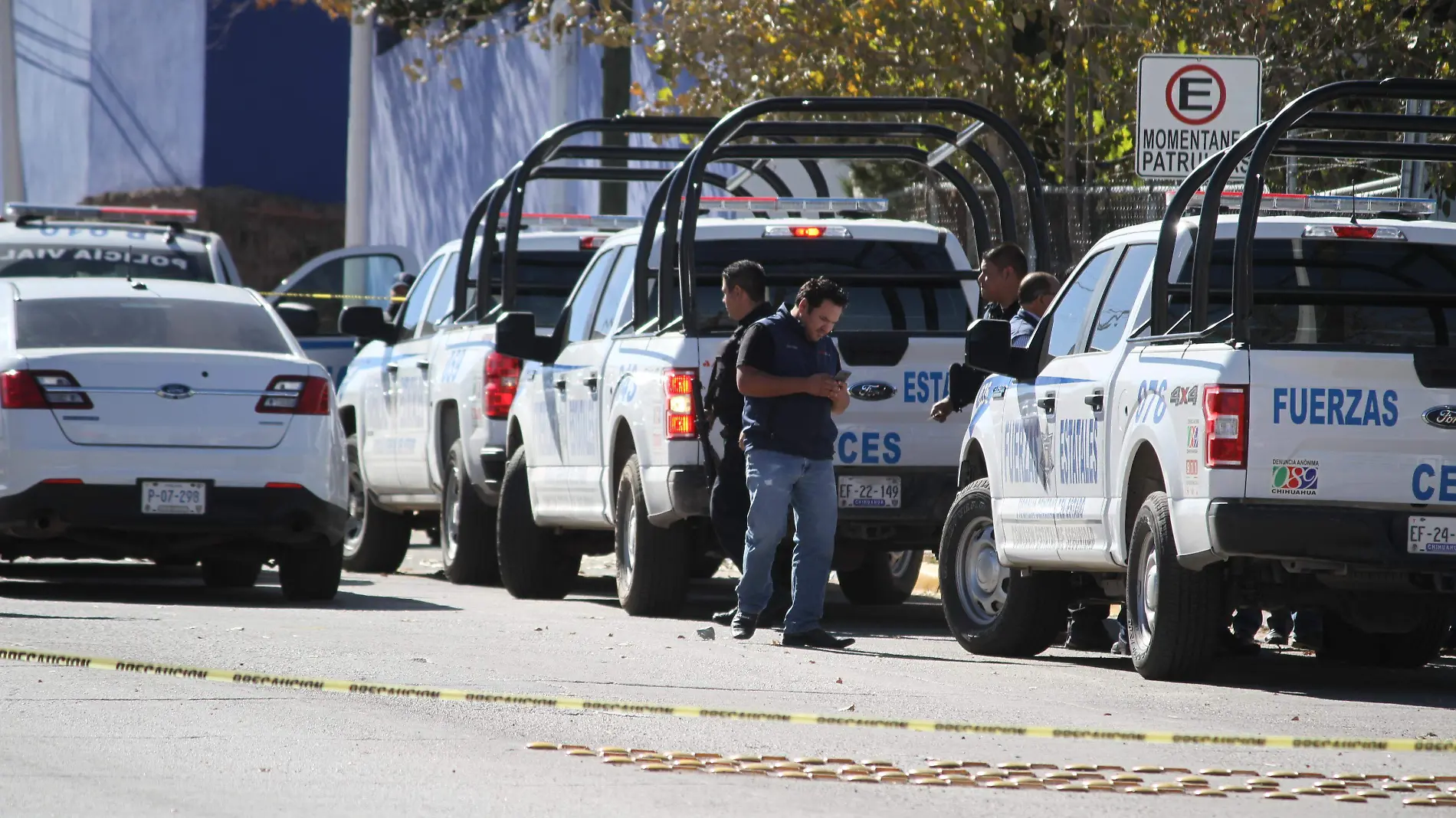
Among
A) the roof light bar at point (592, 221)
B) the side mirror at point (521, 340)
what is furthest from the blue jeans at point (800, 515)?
the roof light bar at point (592, 221)

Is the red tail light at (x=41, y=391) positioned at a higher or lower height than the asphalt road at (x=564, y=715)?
higher

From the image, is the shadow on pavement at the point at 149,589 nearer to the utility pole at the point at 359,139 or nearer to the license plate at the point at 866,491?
the license plate at the point at 866,491

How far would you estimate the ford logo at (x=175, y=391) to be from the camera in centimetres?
1267

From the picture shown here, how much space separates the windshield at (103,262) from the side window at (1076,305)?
22.9ft

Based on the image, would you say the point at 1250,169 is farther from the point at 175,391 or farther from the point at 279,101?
the point at 279,101

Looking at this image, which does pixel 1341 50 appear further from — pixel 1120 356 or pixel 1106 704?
pixel 1106 704

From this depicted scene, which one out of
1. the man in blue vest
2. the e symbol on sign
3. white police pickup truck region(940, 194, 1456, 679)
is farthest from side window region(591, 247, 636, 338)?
the e symbol on sign

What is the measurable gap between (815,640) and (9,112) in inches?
958

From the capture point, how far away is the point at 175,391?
1269 cm

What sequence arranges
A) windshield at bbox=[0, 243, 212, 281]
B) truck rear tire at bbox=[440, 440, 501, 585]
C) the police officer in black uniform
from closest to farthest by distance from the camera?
the police officer in black uniform, truck rear tire at bbox=[440, 440, 501, 585], windshield at bbox=[0, 243, 212, 281]

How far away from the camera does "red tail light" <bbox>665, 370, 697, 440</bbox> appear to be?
1205 cm

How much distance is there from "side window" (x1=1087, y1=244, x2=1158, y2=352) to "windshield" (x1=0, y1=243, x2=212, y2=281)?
747 cm

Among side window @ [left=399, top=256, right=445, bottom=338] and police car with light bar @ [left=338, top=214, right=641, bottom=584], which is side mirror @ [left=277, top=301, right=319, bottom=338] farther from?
side window @ [left=399, top=256, right=445, bottom=338]

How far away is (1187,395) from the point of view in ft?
30.1
